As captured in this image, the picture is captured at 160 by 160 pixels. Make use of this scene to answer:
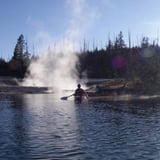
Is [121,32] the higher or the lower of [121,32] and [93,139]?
the higher

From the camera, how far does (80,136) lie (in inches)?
1085

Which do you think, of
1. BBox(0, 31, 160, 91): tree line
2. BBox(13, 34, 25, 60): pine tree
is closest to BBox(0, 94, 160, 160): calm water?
BBox(0, 31, 160, 91): tree line

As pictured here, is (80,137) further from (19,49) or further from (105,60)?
(19,49)

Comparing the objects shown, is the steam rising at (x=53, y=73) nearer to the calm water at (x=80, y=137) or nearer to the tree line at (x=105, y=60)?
the tree line at (x=105, y=60)

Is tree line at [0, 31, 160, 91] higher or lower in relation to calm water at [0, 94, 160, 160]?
higher

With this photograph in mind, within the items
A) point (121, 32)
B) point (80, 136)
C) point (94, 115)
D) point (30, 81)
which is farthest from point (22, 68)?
point (80, 136)

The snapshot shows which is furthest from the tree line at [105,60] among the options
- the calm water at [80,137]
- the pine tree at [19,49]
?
the calm water at [80,137]

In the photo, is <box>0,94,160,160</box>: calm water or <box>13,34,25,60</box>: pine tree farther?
<box>13,34,25,60</box>: pine tree

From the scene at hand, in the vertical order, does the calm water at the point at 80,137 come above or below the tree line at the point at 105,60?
below

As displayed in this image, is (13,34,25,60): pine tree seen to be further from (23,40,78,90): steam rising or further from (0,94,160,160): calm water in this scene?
(0,94,160,160): calm water

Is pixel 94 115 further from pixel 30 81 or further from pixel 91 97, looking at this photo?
pixel 30 81

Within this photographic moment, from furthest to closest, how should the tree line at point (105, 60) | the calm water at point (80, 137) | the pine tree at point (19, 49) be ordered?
the pine tree at point (19, 49) → the tree line at point (105, 60) → the calm water at point (80, 137)

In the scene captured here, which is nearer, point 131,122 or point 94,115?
point 131,122

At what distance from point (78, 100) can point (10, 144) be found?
3823 cm
